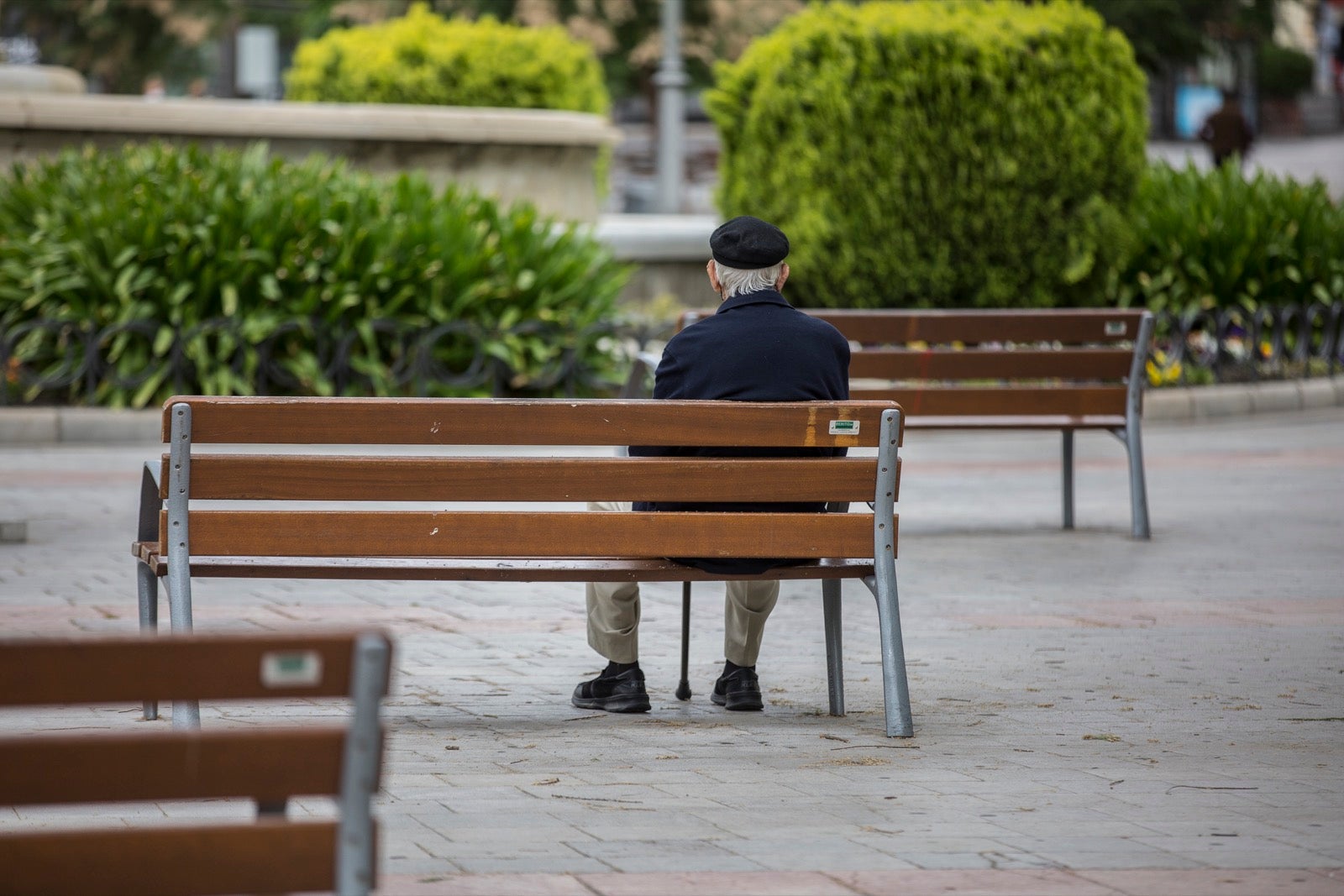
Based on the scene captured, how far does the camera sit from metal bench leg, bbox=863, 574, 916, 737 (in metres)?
5.03

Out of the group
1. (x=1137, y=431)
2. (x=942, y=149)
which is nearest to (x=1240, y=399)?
(x=942, y=149)

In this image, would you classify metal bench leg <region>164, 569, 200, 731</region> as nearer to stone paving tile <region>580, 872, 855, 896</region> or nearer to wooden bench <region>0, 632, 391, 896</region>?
stone paving tile <region>580, 872, 855, 896</region>

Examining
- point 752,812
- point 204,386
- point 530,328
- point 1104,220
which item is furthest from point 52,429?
point 752,812

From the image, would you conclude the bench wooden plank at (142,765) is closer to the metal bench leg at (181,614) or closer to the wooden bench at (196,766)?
the wooden bench at (196,766)

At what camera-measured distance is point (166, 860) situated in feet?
7.98

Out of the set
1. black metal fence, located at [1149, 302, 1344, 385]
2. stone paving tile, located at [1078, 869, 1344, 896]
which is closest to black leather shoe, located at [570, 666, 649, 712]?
stone paving tile, located at [1078, 869, 1344, 896]

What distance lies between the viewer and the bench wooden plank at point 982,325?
8.93 m

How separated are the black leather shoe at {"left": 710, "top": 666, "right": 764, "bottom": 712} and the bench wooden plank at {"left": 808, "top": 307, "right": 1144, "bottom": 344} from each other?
3554 millimetres

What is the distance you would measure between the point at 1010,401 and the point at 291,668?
6.82m

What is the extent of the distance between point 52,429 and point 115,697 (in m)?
10.4

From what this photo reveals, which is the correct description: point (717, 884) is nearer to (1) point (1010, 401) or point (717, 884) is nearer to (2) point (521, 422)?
(2) point (521, 422)

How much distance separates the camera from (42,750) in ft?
7.75

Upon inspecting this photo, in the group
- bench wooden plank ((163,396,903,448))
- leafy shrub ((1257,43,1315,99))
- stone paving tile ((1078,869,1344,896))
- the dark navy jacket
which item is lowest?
stone paving tile ((1078,869,1344,896))

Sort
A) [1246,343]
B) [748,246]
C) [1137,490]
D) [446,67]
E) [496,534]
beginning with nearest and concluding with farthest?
[496,534] → [748,246] → [1137,490] → [1246,343] → [446,67]
